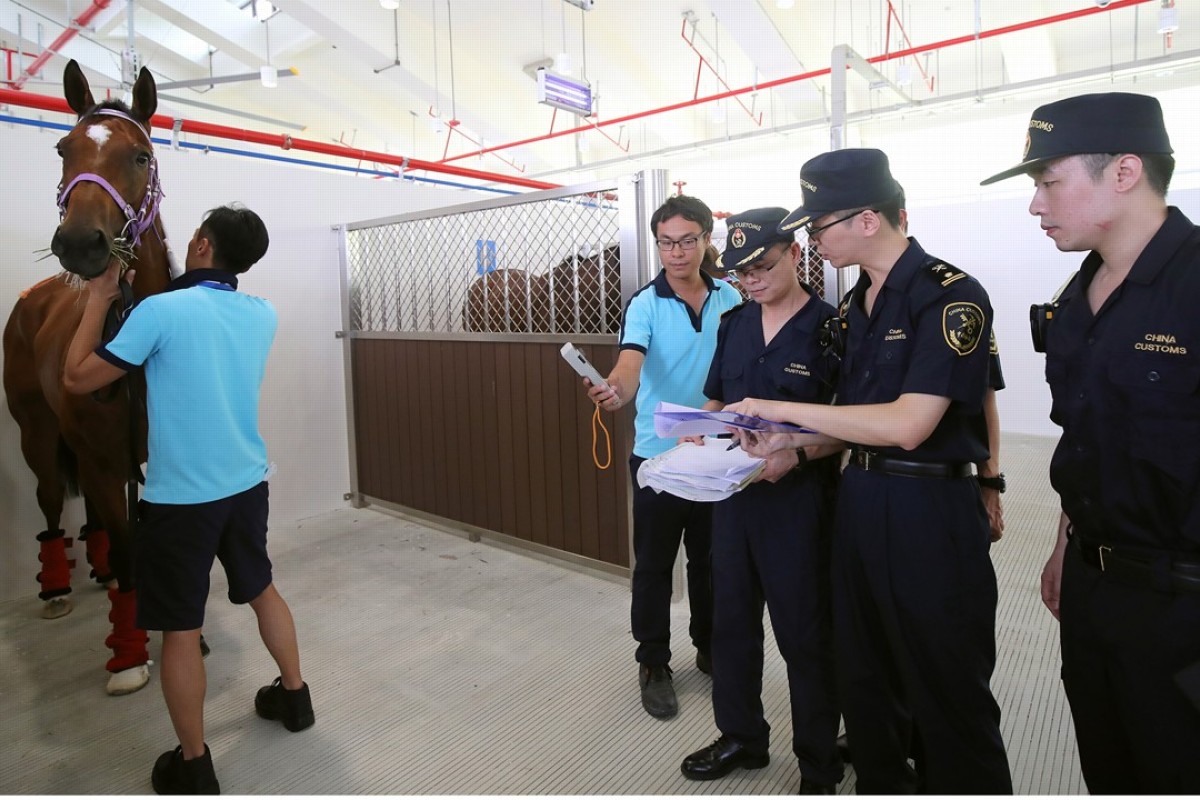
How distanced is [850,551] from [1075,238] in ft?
2.29

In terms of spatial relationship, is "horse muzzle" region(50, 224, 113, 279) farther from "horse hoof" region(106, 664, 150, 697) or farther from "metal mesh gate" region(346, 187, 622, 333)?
"metal mesh gate" region(346, 187, 622, 333)

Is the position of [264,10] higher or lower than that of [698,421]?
higher

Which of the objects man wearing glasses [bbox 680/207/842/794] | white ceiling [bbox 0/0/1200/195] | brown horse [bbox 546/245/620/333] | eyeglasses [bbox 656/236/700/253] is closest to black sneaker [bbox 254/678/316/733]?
man wearing glasses [bbox 680/207/842/794]

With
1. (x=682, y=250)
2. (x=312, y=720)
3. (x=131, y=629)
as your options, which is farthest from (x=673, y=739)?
(x=131, y=629)

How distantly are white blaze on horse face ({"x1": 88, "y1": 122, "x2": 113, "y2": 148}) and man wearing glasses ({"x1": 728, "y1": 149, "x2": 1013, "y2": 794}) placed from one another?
1.77 meters

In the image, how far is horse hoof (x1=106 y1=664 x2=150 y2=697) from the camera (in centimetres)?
231

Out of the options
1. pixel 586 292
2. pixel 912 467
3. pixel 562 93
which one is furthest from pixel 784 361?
pixel 562 93

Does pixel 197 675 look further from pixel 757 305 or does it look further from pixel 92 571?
pixel 92 571

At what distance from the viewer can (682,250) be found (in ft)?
7.06

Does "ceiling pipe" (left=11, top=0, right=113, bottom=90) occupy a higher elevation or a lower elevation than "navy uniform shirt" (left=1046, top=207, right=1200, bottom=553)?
higher

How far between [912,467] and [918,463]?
0.04 feet

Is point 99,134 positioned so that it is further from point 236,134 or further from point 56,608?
point 56,608

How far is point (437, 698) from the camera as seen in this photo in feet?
7.48

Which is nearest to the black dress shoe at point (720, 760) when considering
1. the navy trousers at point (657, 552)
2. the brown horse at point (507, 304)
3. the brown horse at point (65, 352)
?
the navy trousers at point (657, 552)
